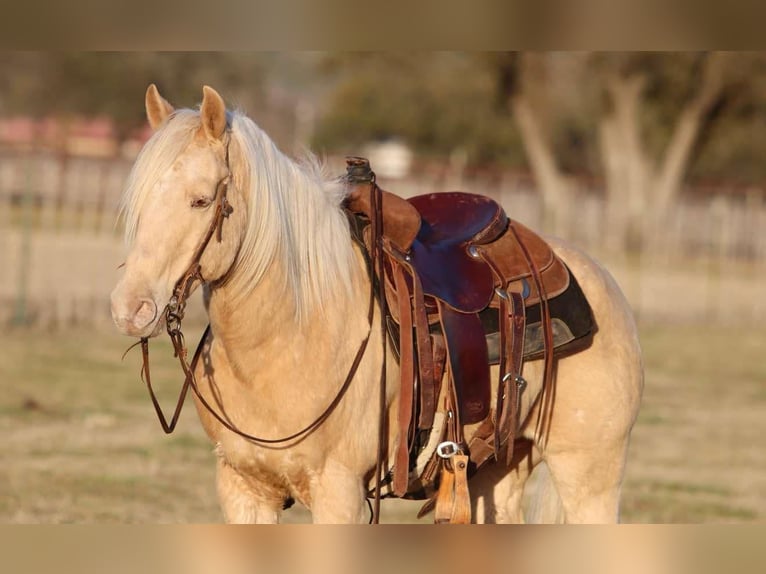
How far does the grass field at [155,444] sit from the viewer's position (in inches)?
285

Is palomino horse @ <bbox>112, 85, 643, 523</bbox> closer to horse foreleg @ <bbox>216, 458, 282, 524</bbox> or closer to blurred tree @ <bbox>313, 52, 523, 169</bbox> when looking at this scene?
horse foreleg @ <bbox>216, 458, 282, 524</bbox>

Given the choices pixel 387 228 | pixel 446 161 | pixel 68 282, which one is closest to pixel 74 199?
pixel 68 282

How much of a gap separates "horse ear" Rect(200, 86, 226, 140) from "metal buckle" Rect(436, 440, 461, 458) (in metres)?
1.43

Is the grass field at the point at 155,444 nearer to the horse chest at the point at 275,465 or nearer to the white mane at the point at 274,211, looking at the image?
the horse chest at the point at 275,465

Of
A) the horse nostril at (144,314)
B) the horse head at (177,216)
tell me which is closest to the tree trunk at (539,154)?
the horse head at (177,216)

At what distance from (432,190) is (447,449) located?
2013 cm

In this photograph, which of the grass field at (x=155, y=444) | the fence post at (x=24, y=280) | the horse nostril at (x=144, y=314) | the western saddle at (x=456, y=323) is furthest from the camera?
the fence post at (x=24, y=280)

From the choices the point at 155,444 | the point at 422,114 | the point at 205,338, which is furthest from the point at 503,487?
the point at 422,114

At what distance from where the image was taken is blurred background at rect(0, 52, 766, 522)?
8.38m

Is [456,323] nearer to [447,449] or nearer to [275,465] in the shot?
[447,449]

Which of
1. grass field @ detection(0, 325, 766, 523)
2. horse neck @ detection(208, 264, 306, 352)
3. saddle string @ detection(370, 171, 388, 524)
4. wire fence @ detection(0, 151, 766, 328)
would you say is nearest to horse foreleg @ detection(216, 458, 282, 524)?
saddle string @ detection(370, 171, 388, 524)

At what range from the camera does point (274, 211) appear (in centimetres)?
394

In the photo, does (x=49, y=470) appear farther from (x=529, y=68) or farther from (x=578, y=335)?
(x=529, y=68)

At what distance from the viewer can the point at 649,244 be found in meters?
24.0
